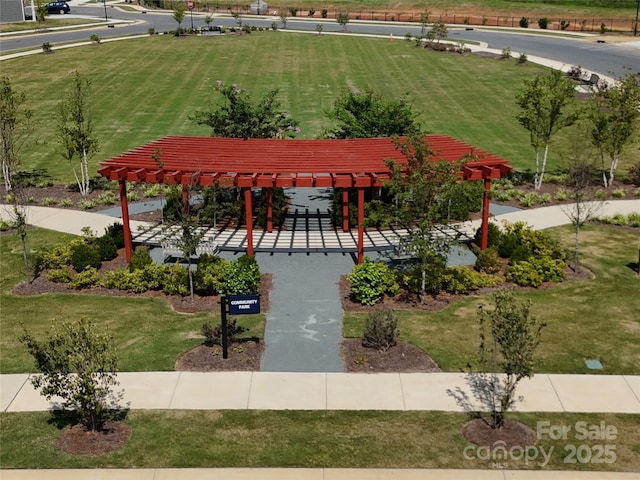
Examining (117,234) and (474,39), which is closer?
(117,234)

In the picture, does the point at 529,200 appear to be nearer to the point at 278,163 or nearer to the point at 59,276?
the point at 278,163

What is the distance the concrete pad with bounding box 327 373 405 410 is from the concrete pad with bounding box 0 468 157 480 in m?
3.87

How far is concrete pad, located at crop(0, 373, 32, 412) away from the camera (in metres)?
14.4

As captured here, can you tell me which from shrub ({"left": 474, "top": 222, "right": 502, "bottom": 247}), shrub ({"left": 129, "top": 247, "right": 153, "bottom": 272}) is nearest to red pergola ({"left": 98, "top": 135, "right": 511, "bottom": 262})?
shrub ({"left": 474, "top": 222, "right": 502, "bottom": 247})

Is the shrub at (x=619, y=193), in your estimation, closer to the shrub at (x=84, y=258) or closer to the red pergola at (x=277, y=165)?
the red pergola at (x=277, y=165)

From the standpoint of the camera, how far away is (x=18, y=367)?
1574 cm

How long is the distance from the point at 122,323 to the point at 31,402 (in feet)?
12.7

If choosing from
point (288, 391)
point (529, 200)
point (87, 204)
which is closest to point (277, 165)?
point (288, 391)

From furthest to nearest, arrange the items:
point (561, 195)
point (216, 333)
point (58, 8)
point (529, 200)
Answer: point (58, 8) < point (561, 195) < point (529, 200) < point (216, 333)

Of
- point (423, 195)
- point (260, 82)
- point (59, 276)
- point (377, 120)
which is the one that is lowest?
point (59, 276)

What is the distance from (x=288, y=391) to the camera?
14.6 meters

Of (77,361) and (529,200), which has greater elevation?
(77,361)

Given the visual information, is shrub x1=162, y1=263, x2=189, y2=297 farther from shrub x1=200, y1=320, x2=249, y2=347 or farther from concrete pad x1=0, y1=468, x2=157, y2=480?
concrete pad x1=0, y1=468, x2=157, y2=480

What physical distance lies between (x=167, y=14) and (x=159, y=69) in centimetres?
3717
